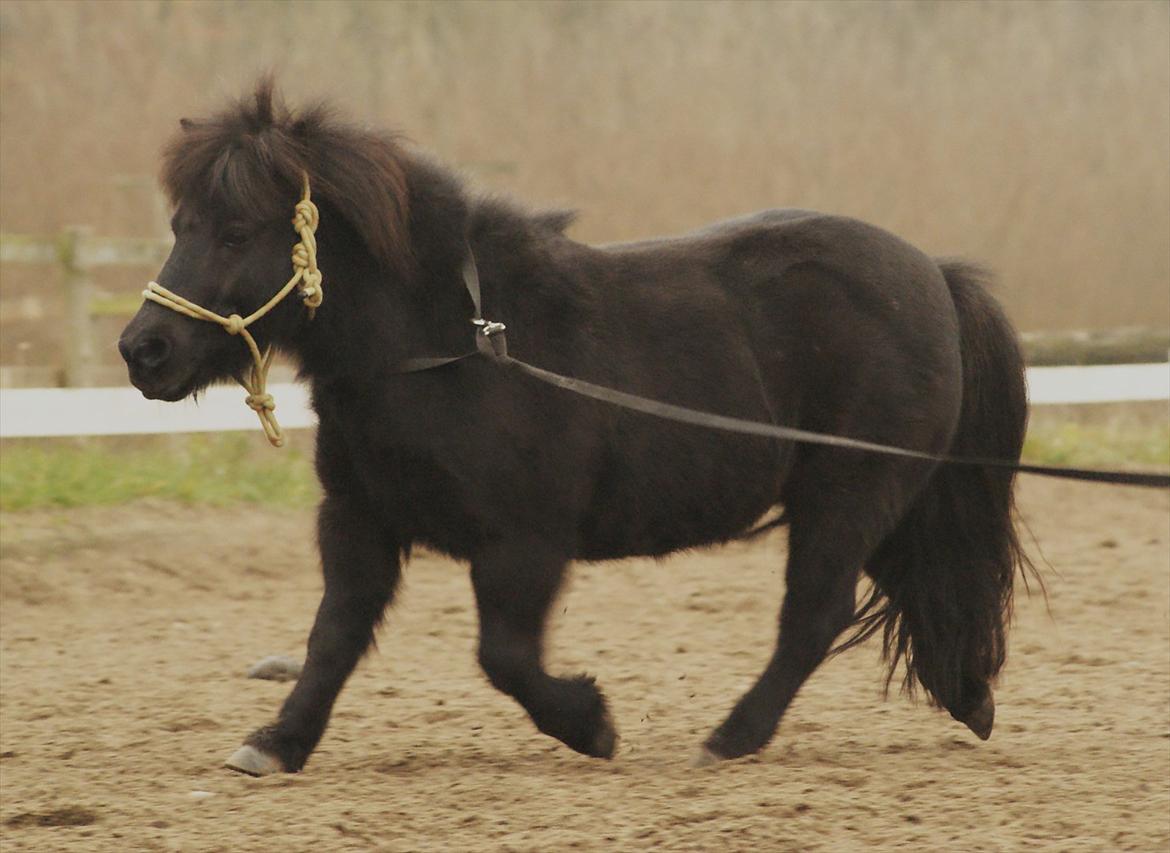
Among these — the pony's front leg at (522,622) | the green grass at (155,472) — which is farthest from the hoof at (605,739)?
the green grass at (155,472)

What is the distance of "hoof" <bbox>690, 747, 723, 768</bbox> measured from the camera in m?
4.16

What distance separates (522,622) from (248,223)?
113 centimetres

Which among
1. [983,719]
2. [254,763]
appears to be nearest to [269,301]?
[254,763]

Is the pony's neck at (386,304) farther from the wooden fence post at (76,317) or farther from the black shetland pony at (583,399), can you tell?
the wooden fence post at (76,317)

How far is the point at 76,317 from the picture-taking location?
8.65 meters

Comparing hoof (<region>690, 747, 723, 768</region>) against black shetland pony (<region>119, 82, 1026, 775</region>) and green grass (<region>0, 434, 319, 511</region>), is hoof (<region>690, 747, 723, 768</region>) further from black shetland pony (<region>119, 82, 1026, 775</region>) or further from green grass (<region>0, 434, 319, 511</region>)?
green grass (<region>0, 434, 319, 511</region>)

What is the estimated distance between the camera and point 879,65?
13789 millimetres

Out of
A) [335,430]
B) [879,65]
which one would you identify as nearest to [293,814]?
[335,430]

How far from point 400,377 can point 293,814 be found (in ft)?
3.39

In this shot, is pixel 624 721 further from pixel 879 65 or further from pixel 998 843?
pixel 879 65

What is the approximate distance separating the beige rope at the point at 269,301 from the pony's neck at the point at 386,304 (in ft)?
0.24

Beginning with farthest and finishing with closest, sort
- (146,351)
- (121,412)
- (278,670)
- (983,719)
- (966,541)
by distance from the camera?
(121,412) < (278,670) < (966,541) < (983,719) < (146,351)

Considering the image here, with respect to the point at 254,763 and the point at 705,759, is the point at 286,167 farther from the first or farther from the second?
the point at 705,759

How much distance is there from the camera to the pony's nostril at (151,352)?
3637 mm
